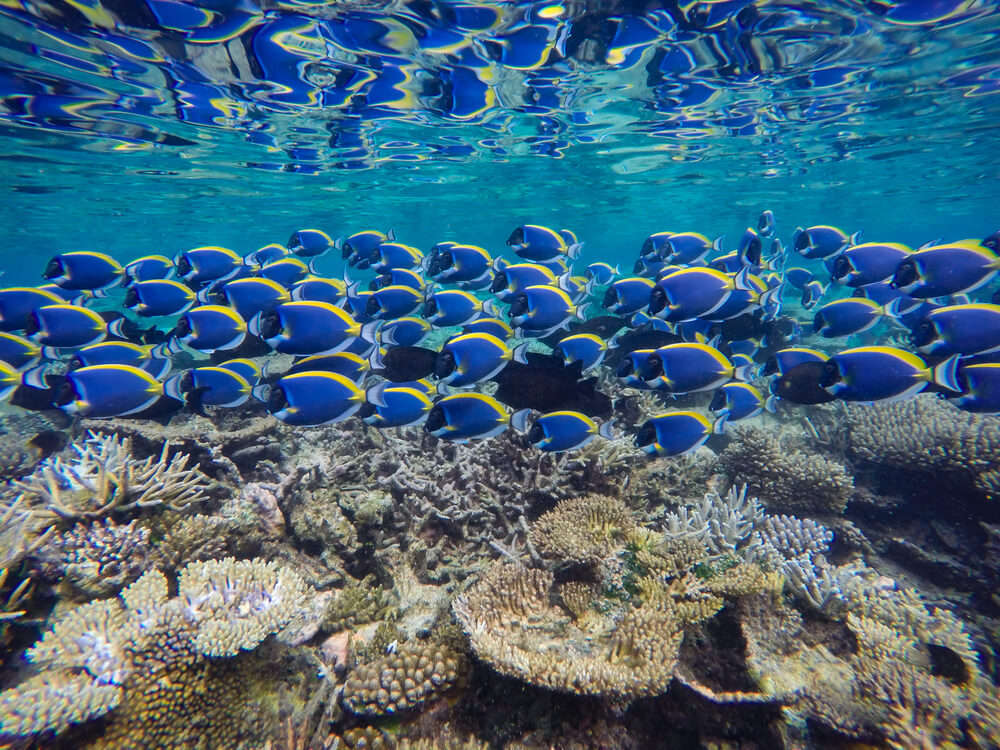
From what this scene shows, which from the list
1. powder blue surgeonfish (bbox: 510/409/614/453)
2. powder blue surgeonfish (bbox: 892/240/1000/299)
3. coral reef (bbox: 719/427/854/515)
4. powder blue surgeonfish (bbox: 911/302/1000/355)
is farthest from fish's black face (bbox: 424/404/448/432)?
powder blue surgeonfish (bbox: 892/240/1000/299)

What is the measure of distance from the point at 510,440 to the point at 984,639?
4.85 m

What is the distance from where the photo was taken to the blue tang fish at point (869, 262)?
5520mm

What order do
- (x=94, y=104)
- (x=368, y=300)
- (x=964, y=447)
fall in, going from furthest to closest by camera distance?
(x=94, y=104), (x=368, y=300), (x=964, y=447)

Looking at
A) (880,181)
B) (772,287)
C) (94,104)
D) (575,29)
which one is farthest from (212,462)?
(880,181)

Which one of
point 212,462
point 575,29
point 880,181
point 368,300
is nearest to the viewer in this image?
point 212,462

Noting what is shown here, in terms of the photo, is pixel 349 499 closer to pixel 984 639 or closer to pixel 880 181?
pixel 984 639

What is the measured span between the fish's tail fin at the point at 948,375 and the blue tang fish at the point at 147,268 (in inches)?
345

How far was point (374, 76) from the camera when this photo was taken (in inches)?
453

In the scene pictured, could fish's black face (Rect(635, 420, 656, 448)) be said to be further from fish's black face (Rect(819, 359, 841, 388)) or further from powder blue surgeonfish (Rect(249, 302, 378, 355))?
powder blue surgeonfish (Rect(249, 302, 378, 355))

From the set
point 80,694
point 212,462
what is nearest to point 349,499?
point 212,462

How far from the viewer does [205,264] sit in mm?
6195

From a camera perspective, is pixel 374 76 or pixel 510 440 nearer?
pixel 510 440

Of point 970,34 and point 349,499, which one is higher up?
point 970,34

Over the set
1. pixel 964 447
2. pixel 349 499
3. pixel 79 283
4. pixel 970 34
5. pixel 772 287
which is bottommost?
→ pixel 964 447
